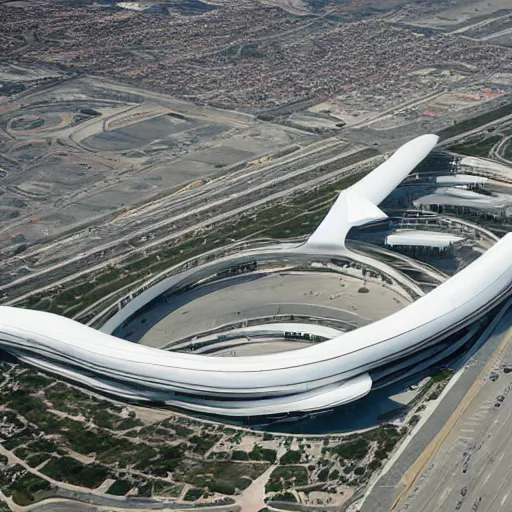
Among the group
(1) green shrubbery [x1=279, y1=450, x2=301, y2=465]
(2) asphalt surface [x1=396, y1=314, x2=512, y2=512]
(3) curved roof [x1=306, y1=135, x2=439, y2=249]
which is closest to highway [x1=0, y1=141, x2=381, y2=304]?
(3) curved roof [x1=306, y1=135, x2=439, y2=249]

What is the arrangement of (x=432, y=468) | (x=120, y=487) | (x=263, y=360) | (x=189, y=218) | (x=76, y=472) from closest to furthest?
(x=120, y=487)
(x=76, y=472)
(x=432, y=468)
(x=263, y=360)
(x=189, y=218)

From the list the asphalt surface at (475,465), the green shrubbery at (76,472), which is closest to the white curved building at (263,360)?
the asphalt surface at (475,465)

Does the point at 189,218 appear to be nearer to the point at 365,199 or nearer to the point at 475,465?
the point at 365,199

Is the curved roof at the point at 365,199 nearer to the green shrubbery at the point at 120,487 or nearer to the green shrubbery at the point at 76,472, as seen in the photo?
the green shrubbery at the point at 76,472

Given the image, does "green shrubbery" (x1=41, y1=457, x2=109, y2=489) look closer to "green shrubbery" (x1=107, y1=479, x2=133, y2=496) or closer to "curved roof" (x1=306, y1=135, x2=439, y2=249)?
"green shrubbery" (x1=107, y1=479, x2=133, y2=496)

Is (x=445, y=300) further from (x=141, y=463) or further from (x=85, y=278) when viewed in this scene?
(x=85, y=278)

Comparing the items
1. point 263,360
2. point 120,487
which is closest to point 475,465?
point 263,360

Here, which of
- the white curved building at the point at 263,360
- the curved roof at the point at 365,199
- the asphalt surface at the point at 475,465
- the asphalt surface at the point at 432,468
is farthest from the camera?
the curved roof at the point at 365,199

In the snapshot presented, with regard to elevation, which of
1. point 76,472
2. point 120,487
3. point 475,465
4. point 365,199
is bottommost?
point 475,465

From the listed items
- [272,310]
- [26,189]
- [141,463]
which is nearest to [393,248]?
[272,310]

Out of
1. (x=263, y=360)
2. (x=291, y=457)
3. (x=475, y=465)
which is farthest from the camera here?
(x=263, y=360)
